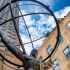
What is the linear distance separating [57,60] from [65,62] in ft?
0.89

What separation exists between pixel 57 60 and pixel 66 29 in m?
0.73

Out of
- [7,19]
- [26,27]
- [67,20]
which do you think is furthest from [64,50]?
[7,19]

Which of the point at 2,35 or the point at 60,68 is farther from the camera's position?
the point at 60,68

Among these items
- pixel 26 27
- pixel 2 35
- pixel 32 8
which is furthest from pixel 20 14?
pixel 2 35

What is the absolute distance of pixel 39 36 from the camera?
4.87ft

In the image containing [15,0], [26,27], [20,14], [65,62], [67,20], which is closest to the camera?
[15,0]

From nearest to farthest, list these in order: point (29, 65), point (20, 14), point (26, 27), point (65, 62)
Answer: point (29, 65)
point (20, 14)
point (26, 27)
point (65, 62)

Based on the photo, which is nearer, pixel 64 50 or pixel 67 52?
pixel 67 52

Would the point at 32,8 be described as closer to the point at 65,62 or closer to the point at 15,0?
the point at 15,0

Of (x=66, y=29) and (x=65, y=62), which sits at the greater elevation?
(x=66, y=29)

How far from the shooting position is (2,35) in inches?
37.1

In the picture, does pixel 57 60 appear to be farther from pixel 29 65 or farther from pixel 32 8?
pixel 29 65

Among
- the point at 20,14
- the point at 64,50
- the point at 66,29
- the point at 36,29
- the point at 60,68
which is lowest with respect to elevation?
the point at 60,68

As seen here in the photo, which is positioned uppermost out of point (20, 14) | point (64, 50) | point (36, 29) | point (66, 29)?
point (20, 14)
